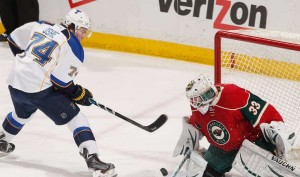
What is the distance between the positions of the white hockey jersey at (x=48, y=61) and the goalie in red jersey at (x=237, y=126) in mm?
596

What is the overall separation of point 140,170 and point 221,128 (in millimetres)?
581

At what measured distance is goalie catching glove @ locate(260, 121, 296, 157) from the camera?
113 inches

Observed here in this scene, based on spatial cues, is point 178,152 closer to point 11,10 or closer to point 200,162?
point 200,162

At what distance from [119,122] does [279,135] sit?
5.00ft

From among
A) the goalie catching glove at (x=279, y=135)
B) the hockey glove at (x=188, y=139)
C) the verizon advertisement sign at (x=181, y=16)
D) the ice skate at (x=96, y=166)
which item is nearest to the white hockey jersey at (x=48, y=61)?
the ice skate at (x=96, y=166)

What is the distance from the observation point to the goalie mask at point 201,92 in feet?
9.57

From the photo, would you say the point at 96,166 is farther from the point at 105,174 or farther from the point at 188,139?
the point at 188,139

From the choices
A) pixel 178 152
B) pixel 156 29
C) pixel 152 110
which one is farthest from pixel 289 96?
pixel 156 29

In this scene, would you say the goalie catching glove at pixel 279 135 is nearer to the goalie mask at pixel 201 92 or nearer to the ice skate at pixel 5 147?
the goalie mask at pixel 201 92

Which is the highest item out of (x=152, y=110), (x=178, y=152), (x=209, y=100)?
(x=209, y=100)

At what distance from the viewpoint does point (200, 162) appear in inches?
121

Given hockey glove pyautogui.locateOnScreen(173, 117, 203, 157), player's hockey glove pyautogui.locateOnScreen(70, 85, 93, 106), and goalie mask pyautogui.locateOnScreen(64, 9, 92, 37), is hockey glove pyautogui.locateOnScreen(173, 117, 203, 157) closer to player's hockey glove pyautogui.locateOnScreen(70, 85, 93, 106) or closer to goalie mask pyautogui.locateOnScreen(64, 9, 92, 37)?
player's hockey glove pyautogui.locateOnScreen(70, 85, 93, 106)

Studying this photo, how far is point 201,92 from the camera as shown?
291 centimetres

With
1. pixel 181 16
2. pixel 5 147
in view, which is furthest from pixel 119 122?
pixel 181 16
